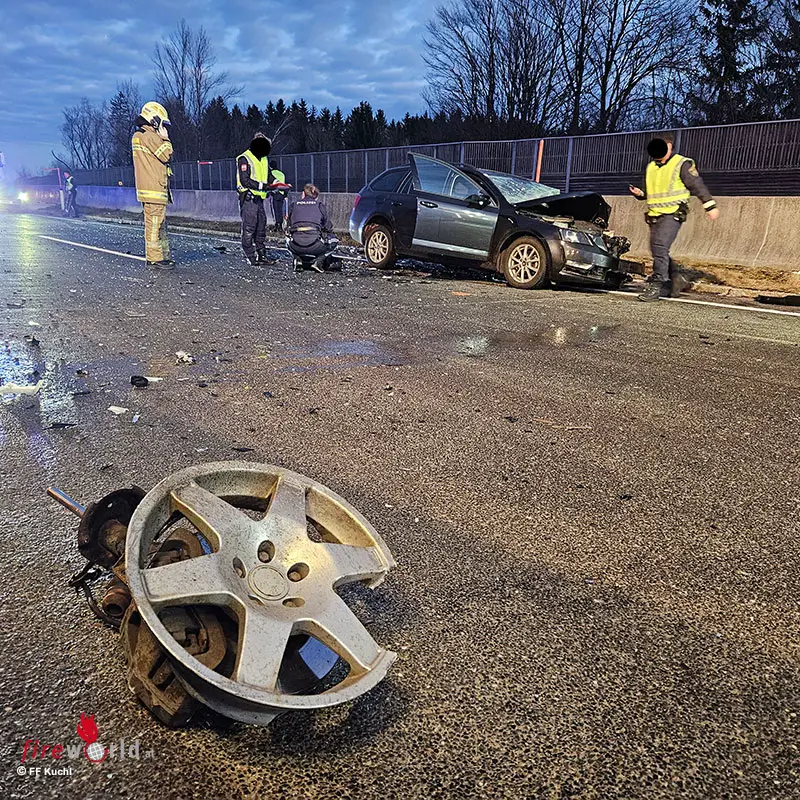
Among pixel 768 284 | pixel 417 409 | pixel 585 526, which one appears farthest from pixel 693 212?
pixel 585 526

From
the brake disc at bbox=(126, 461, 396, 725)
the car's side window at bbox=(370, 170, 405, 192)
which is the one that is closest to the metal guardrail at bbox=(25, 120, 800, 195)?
the car's side window at bbox=(370, 170, 405, 192)

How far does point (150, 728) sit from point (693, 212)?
12.2m

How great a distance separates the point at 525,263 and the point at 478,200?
1182 millimetres

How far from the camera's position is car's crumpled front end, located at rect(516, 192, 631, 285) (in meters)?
9.38

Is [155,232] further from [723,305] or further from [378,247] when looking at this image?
[723,305]

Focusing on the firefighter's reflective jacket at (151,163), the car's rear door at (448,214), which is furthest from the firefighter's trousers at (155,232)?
the car's rear door at (448,214)

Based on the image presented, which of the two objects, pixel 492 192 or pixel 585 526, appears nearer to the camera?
pixel 585 526

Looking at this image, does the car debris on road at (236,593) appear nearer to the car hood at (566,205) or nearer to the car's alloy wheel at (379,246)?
the car hood at (566,205)

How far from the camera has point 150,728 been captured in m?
1.63

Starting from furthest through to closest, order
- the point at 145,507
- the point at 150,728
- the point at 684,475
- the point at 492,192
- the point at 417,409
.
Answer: the point at 492,192
the point at 417,409
the point at 684,475
the point at 145,507
the point at 150,728

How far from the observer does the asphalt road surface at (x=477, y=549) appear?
158 cm

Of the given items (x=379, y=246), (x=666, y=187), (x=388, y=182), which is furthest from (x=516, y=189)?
(x=379, y=246)

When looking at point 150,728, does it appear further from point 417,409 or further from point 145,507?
point 417,409

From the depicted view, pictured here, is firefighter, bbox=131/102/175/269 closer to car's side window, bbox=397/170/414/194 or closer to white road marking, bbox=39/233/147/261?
white road marking, bbox=39/233/147/261
